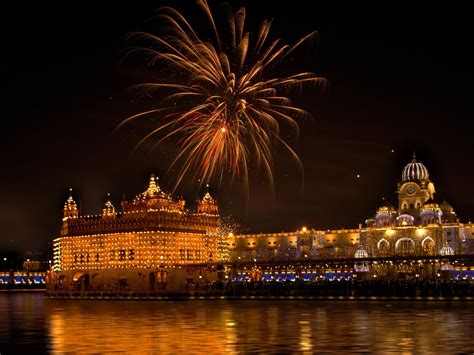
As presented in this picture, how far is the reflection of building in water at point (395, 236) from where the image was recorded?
9506 centimetres

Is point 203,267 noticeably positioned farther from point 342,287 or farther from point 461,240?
point 461,240

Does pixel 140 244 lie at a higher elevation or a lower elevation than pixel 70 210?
lower

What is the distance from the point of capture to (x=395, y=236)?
9844 centimetres

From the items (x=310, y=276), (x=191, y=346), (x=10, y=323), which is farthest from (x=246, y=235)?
(x=191, y=346)

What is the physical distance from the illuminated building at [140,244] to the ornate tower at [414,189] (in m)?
24.1

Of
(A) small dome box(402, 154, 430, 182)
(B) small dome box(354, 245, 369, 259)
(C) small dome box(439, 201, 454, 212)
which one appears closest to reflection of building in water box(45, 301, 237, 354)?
(B) small dome box(354, 245, 369, 259)

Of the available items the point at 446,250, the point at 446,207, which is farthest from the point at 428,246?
the point at 446,207

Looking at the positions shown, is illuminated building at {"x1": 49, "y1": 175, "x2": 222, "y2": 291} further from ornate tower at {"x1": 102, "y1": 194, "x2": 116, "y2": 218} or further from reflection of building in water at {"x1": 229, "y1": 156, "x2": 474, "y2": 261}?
reflection of building in water at {"x1": 229, "y1": 156, "x2": 474, "y2": 261}

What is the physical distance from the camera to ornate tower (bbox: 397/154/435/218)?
101 meters

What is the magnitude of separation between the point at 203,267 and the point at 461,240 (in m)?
30.4

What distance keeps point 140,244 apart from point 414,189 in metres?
35.6

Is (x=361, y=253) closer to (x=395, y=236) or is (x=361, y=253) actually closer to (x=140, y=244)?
(x=395, y=236)

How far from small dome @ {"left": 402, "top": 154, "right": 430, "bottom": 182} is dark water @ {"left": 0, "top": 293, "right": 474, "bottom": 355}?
60.9m

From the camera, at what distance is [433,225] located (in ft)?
314
